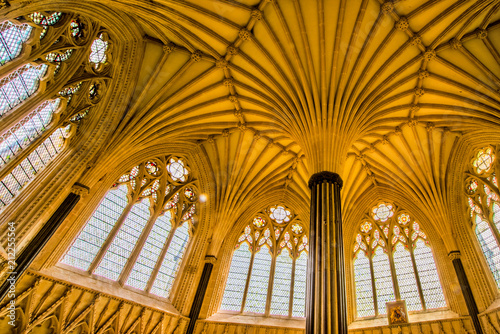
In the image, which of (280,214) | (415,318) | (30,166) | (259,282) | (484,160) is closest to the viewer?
(30,166)

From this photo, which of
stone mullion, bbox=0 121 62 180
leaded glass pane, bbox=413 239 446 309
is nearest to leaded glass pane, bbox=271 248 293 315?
leaded glass pane, bbox=413 239 446 309

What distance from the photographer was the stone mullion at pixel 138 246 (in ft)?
40.9

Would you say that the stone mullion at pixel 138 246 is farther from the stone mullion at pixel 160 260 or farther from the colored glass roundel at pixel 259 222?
the colored glass roundel at pixel 259 222

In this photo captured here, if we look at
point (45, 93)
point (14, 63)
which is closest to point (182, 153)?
point (45, 93)

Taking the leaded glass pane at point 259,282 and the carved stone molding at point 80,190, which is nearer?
the carved stone molding at point 80,190

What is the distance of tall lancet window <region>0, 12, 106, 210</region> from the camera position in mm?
8648

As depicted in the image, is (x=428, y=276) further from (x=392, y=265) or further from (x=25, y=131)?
(x=25, y=131)

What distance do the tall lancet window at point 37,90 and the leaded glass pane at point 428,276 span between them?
48.2ft

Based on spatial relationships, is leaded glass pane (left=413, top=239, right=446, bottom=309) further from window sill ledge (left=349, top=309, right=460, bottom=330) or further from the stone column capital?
the stone column capital

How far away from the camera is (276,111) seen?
531 inches

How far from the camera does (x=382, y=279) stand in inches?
574

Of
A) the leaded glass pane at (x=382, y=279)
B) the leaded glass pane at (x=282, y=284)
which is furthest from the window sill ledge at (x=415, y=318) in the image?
the leaded glass pane at (x=282, y=284)

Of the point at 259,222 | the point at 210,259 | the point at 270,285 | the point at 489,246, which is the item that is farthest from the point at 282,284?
the point at 489,246

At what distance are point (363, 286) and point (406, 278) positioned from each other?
1805 millimetres
